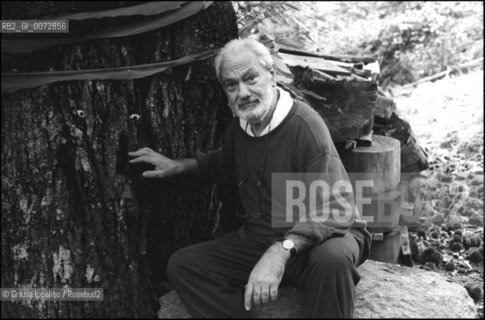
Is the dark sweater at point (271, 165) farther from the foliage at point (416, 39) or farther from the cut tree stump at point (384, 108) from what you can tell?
the foliage at point (416, 39)

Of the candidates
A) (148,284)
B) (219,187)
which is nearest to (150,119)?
(219,187)

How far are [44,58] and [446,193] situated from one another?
155 inches

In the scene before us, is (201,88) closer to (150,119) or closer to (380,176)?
(150,119)

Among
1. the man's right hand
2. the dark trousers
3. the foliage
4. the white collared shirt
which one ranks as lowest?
the dark trousers

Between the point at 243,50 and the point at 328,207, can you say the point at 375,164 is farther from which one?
the point at 243,50

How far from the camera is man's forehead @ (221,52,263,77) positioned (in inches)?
111

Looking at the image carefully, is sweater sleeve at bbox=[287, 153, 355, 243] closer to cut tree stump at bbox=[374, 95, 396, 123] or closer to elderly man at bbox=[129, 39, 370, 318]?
elderly man at bbox=[129, 39, 370, 318]

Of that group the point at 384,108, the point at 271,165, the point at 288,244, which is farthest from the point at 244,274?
the point at 384,108

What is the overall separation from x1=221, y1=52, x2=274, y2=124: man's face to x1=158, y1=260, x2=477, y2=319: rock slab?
3.02 ft

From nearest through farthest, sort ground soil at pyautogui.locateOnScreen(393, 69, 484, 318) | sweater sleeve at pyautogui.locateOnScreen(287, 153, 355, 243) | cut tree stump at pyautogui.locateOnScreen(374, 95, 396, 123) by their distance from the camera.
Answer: sweater sleeve at pyautogui.locateOnScreen(287, 153, 355, 243), cut tree stump at pyautogui.locateOnScreen(374, 95, 396, 123), ground soil at pyautogui.locateOnScreen(393, 69, 484, 318)

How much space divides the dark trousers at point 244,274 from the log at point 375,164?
1.03m

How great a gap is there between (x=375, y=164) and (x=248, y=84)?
1.43m

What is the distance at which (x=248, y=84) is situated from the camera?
2840mm

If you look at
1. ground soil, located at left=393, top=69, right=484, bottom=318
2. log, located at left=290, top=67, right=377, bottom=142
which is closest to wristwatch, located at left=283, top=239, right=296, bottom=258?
log, located at left=290, top=67, right=377, bottom=142
